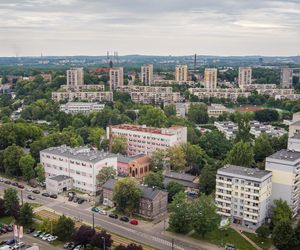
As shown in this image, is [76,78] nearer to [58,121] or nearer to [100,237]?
[58,121]

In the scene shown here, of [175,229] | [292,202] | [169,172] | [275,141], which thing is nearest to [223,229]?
[175,229]

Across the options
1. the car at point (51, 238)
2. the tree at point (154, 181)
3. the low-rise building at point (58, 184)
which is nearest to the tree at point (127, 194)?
the tree at point (154, 181)

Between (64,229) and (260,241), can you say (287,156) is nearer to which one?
(260,241)

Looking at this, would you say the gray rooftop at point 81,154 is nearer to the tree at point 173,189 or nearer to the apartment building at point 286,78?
the tree at point 173,189

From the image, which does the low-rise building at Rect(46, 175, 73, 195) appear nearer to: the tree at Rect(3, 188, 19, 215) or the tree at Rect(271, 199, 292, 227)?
the tree at Rect(3, 188, 19, 215)

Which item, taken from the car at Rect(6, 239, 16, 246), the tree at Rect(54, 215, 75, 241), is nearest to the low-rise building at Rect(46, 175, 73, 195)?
the tree at Rect(54, 215, 75, 241)

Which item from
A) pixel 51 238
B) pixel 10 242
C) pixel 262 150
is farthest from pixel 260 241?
pixel 262 150
